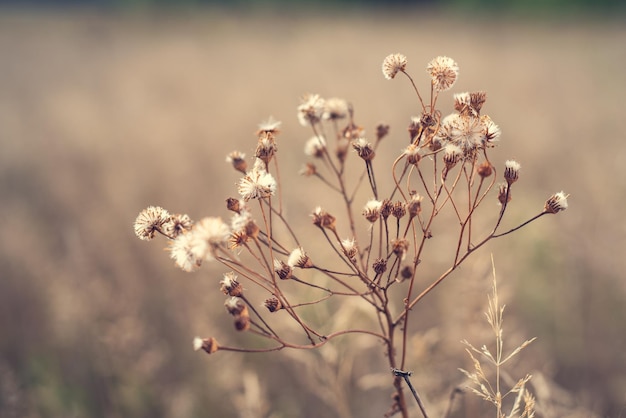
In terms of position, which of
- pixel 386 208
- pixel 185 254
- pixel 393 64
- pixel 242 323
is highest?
pixel 393 64

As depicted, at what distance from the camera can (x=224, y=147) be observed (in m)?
5.20

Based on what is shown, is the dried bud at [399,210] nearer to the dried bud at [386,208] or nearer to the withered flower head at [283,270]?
the dried bud at [386,208]

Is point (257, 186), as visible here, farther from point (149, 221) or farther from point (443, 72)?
point (443, 72)

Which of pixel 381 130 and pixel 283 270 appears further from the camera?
pixel 381 130

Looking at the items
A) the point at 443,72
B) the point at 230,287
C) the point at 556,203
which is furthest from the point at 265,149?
the point at 556,203

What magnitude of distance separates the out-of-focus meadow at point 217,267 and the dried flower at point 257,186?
0.83 metres

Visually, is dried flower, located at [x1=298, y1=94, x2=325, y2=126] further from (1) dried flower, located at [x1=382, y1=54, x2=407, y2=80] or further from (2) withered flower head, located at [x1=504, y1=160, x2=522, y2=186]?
(2) withered flower head, located at [x1=504, y1=160, x2=522, y2=186]

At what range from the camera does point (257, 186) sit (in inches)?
41.2

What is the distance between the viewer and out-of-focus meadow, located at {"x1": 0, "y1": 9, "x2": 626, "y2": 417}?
2.23 metres

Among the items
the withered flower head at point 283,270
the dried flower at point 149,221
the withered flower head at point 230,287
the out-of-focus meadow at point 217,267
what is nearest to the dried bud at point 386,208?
the withered flower head at point 283,270

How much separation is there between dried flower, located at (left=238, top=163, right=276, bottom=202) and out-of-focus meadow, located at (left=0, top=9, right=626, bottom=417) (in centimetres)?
83

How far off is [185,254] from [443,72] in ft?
2.20

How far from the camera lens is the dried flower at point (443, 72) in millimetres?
1046

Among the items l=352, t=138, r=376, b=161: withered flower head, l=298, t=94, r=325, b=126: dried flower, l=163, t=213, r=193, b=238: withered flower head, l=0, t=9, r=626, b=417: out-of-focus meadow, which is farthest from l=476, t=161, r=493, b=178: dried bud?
l=0, t=9, r=626, b=417: out-of-focus meadow
